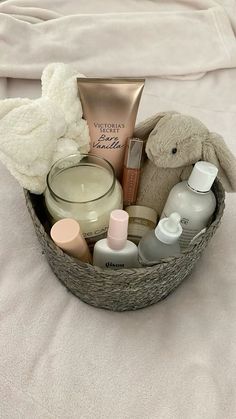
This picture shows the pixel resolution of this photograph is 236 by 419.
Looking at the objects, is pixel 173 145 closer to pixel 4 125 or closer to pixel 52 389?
pixel 4 125

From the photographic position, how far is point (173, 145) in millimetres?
443

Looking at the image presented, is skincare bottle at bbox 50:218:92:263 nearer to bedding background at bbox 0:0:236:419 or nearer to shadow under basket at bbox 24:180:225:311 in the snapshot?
shadow under basket at bbox 24:180:225:311

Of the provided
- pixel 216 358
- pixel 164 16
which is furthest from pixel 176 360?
pixel 164 16

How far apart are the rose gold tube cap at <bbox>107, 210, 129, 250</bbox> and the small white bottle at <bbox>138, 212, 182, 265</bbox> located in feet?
0.09

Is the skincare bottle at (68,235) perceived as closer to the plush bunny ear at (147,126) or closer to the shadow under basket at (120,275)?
the shadow under basket at (120,275)

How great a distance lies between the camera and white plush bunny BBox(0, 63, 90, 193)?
0.41 metres

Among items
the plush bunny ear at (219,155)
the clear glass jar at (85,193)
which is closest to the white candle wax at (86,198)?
the clear glass jar at (85,193)

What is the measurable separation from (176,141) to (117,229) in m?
A: 0.13

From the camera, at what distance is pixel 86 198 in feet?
1.42

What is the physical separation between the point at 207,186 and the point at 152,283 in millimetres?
117

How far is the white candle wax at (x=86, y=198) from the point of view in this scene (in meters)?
0.41

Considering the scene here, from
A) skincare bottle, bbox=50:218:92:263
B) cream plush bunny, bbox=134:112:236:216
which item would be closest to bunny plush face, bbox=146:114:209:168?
cream plush bunny, bbox=134:112:236:216

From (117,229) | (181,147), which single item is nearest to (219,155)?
(181,147)

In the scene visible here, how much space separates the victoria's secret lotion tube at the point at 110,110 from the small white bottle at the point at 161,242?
119 millimetres
